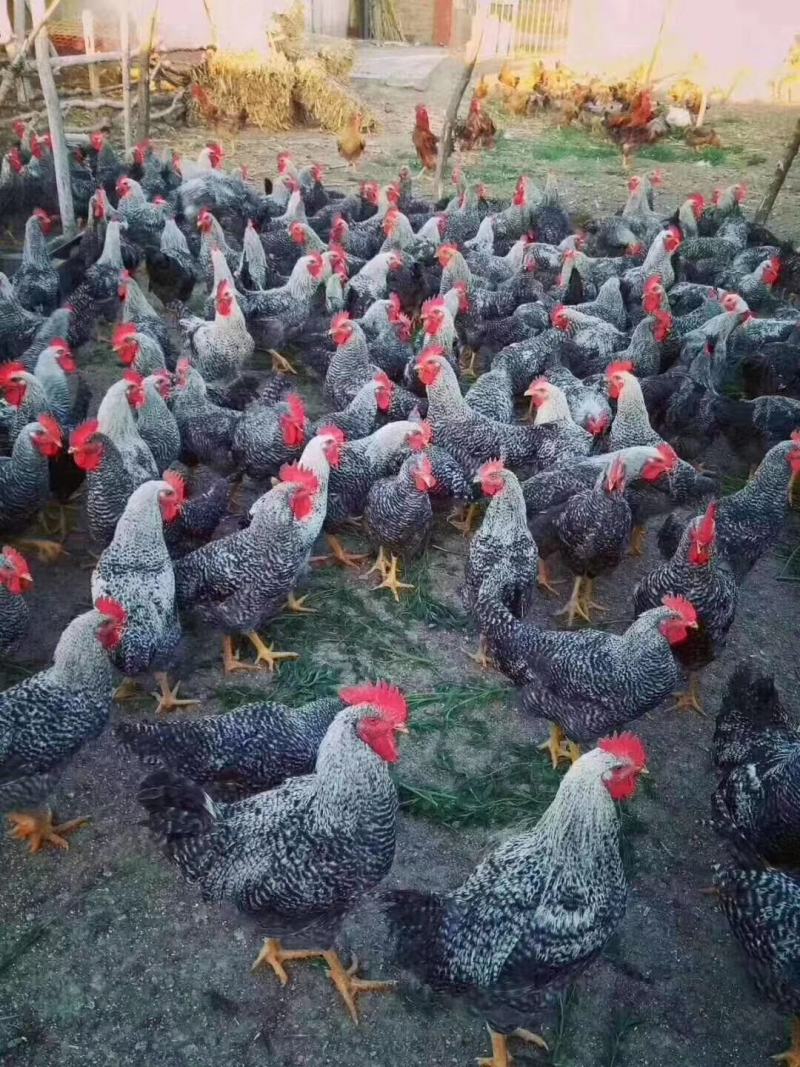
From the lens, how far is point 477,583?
15.6 feet

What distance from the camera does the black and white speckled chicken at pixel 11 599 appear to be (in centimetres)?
416

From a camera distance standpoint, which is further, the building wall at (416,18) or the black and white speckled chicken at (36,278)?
the building wall at (416,18)

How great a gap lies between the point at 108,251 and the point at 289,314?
2285 mm

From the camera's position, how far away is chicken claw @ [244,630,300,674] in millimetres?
4918

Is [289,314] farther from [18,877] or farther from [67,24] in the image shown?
[67,24]

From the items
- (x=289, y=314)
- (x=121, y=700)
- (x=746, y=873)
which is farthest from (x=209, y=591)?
(x=289, y=314)

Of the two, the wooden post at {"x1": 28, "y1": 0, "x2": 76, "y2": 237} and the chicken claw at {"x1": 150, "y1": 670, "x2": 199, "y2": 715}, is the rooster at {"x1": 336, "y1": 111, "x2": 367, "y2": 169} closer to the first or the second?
the wooden post at {"x1": 28, "y1": 0, "x2": 76, "y2": 237}

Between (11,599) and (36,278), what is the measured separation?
16.7 feet

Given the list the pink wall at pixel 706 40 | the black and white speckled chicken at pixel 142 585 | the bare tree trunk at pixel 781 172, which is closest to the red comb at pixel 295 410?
the black and white speckled chicken at pixel 142 585

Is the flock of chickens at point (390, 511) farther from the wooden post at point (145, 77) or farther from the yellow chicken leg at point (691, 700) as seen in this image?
the wooden post at point (145, 77)

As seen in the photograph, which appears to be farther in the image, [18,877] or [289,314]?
[289,314]

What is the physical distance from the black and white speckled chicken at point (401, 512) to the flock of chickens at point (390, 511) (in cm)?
2

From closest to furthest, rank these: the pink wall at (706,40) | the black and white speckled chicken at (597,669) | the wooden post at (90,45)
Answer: the black and white speckled chicken at (597,669)
the wooden post at (90,45)
the pink wall at (706,40)

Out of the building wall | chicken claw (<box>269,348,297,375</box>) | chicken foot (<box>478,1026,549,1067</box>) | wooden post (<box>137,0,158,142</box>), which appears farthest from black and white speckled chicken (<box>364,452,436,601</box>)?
the building wall
